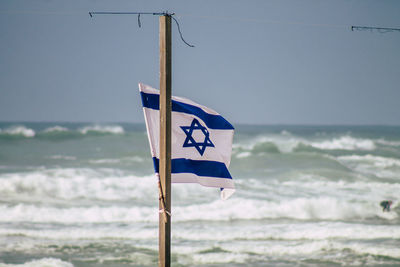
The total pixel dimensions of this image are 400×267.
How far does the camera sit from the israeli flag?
6.73 m

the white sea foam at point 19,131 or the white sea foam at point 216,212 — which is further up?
the white sea foam at point 19,131

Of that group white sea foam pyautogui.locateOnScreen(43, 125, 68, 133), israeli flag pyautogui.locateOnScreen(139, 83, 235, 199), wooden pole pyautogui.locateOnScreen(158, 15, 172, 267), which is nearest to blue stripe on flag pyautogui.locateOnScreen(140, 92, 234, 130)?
israeli flag pyautogui.locateOnScreen(139, 83, 235, 199)

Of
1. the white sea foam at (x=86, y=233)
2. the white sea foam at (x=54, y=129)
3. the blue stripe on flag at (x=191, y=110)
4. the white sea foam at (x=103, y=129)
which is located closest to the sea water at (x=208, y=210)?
the white sea foam at (x=86, y=233)

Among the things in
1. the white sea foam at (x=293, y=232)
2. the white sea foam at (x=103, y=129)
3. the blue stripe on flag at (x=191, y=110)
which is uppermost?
the white sea foam at (x=103, y=129)

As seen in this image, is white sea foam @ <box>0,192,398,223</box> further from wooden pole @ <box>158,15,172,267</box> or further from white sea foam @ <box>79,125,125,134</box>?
white sea foam @ <box>79,125,125,134</box>

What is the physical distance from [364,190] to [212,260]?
1222 cm

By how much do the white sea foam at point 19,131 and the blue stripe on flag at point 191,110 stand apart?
105ft

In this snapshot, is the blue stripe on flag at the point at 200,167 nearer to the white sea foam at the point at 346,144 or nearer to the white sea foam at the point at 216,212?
the white sea foam at the point at 216,212

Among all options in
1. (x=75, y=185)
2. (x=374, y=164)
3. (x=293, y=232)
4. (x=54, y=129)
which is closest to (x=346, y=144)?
(x=374, y=164)

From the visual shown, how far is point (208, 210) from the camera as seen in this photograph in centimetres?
1731

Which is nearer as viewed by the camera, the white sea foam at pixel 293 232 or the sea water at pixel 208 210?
the sea water at pixel 208 210

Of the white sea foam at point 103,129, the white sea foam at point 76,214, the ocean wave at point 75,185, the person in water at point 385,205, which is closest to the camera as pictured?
the white sea foam at point 76,214

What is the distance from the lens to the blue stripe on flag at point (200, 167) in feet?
22.5

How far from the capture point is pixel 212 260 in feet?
38.6
